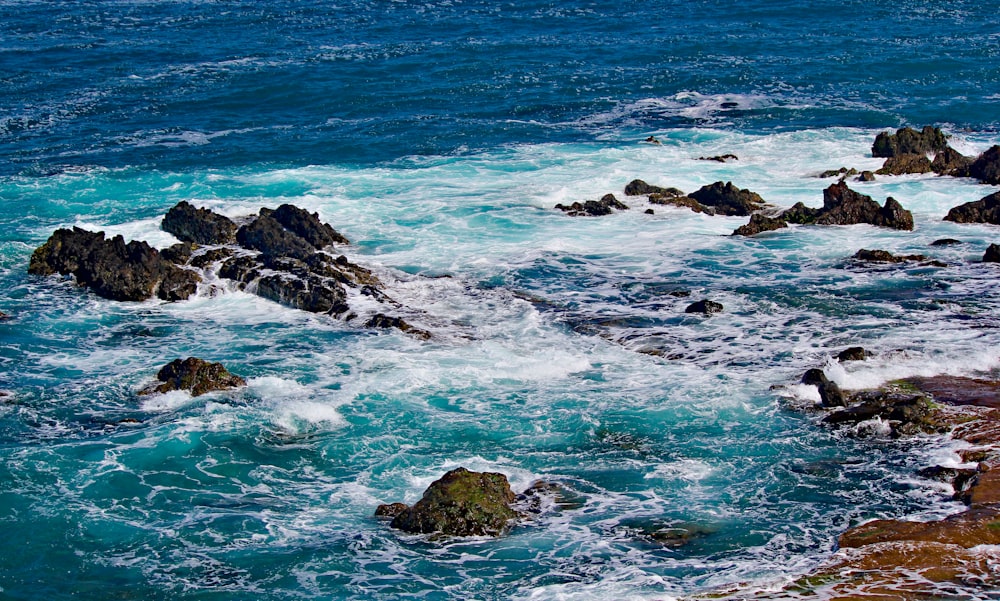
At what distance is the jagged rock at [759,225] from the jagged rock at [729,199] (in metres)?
1.85

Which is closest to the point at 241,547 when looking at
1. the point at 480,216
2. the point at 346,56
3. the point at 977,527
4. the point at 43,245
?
the point at 977,527

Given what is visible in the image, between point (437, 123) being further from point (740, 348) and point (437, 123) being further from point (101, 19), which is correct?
point (101, 19)

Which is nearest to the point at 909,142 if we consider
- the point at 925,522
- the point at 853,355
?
the point at 853,355

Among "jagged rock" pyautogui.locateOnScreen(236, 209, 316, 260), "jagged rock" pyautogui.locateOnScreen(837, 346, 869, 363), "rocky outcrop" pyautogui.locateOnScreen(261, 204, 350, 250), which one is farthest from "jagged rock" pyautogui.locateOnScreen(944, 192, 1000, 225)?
"jagged rock" pyautogui.locateOnScreen(236, 209, 316, 260)

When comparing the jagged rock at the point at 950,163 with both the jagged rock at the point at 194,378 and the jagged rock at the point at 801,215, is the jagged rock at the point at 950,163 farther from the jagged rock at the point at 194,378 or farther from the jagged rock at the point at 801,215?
the jagged rock at the point at 194,378

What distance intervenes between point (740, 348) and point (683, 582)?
924 cm

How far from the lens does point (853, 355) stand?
21.3 m

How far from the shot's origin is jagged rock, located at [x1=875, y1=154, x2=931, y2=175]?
37.1 metres

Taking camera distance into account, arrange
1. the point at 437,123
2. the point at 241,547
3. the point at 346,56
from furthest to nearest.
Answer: the point at 346,56 → the point at 437,123 → the point at 241,547

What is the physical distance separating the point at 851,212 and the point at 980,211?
3651 mm

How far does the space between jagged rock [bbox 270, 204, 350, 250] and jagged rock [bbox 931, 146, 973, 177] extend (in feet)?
67.2

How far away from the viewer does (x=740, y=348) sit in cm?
2284

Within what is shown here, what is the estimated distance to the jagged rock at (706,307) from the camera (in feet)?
81.9

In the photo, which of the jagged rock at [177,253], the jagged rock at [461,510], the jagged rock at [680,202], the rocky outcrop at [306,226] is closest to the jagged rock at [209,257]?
the jagged rock at [177,253]
